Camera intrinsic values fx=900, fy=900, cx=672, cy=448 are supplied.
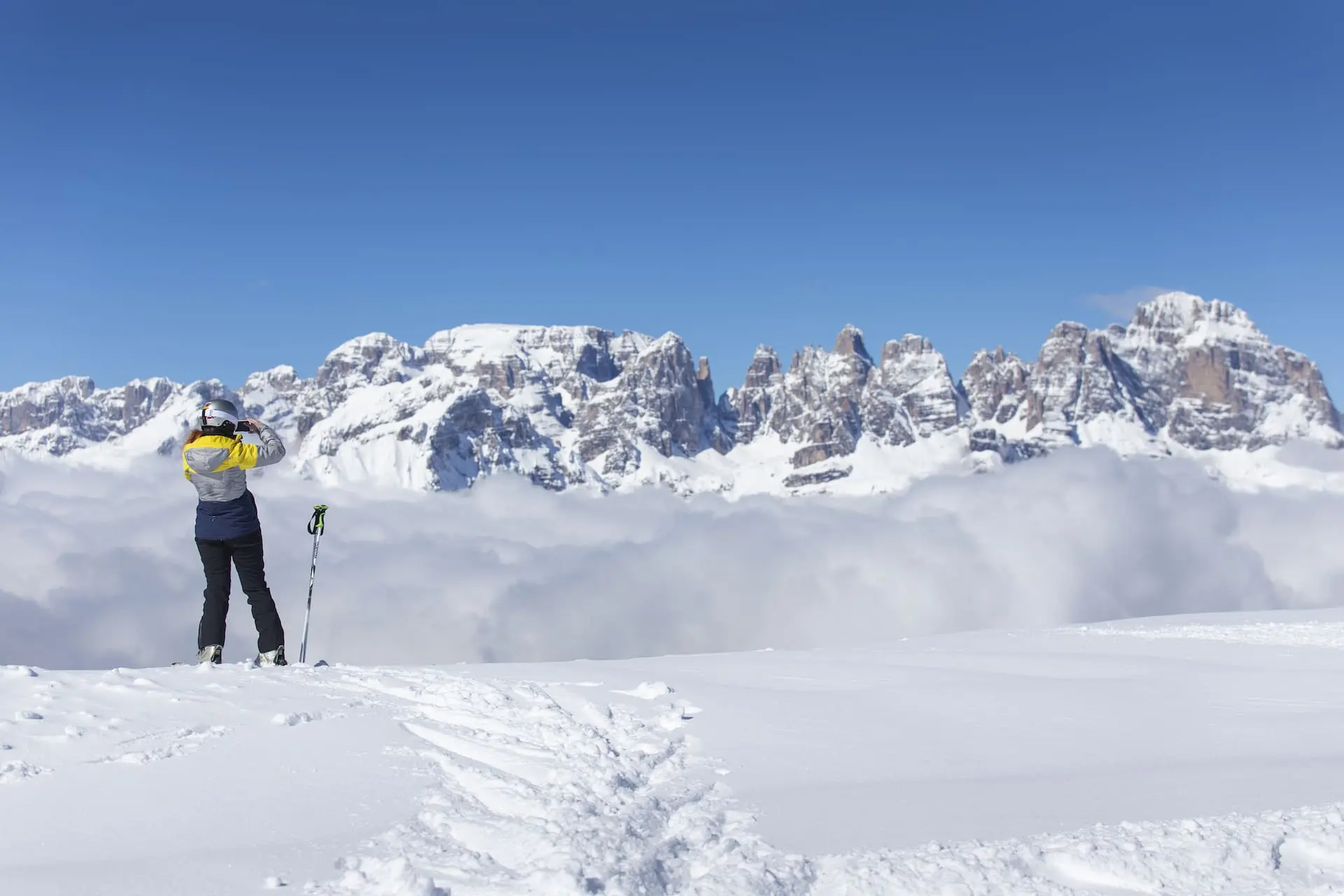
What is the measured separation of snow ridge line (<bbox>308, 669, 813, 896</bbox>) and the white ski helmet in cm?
536

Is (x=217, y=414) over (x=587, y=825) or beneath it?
over

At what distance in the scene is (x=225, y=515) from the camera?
1153cm

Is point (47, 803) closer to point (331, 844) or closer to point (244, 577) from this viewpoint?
point (331, 844)

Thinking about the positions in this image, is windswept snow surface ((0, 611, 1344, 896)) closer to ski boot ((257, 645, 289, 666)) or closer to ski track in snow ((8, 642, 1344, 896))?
ski track in snow ((8, 642, 1344, 896))

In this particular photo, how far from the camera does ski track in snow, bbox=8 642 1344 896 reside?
15.0 ft

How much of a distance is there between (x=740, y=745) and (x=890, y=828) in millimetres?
2239

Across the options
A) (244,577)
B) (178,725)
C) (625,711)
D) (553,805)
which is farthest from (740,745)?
(244,577)

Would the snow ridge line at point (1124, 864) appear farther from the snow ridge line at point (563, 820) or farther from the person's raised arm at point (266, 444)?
the person's raised arm at point (266, 444)

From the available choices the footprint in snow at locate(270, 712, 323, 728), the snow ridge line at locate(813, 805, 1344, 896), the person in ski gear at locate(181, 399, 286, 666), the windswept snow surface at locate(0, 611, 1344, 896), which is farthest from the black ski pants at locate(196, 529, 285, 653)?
the snow ridge line at locate(813, 805, 1344, 896)

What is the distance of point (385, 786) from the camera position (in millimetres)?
5914

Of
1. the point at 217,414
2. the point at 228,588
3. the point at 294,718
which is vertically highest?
the point at 217,414

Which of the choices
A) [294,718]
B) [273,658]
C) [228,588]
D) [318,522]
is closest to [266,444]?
[228,588]

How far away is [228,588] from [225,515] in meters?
0.95

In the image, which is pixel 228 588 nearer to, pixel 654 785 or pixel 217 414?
pixel 217 414
